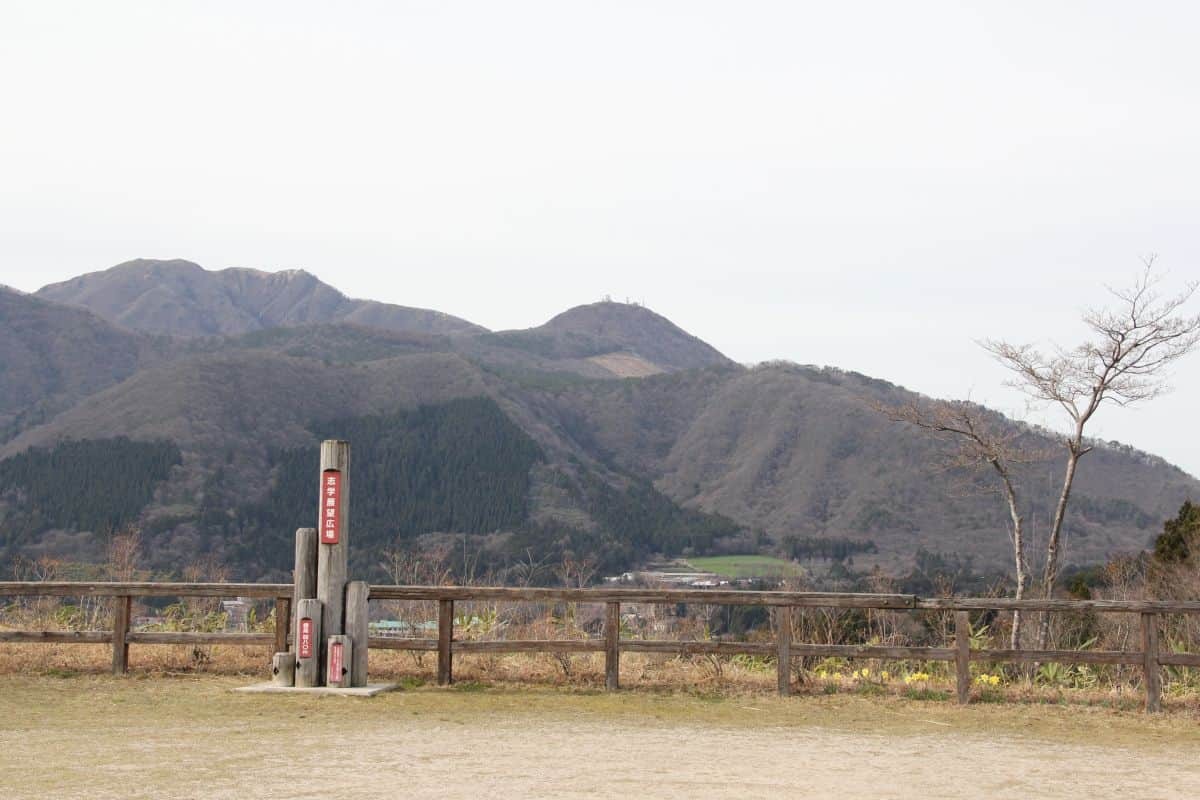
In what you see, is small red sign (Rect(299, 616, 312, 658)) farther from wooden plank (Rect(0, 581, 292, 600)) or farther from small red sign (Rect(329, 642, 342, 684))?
wooden plank (Rect(0, 581, 292, 600))

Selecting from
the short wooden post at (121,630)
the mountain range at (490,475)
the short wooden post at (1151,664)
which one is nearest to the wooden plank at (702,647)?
the short wooden post at (1151,664)

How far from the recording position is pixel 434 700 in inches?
524

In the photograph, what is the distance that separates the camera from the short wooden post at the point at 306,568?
1409cm

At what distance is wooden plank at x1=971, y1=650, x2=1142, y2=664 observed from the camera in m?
13.2

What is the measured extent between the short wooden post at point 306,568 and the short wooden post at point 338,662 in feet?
2.13

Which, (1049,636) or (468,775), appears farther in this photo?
(1049,636)

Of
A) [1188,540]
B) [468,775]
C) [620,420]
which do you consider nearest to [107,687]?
[468,775]

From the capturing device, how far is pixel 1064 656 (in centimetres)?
1324

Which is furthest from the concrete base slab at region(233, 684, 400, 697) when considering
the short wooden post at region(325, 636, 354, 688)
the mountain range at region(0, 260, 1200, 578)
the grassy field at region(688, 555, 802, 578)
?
the mountain range at region(0, 260, 1200, 578)

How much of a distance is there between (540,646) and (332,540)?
8.05ft

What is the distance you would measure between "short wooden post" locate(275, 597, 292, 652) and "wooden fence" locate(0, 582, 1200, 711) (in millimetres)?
11

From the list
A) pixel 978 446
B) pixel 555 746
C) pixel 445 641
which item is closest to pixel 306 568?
pixel 445 641

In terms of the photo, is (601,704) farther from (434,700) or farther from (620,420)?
(620,420)

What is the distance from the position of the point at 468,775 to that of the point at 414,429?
162 metres
